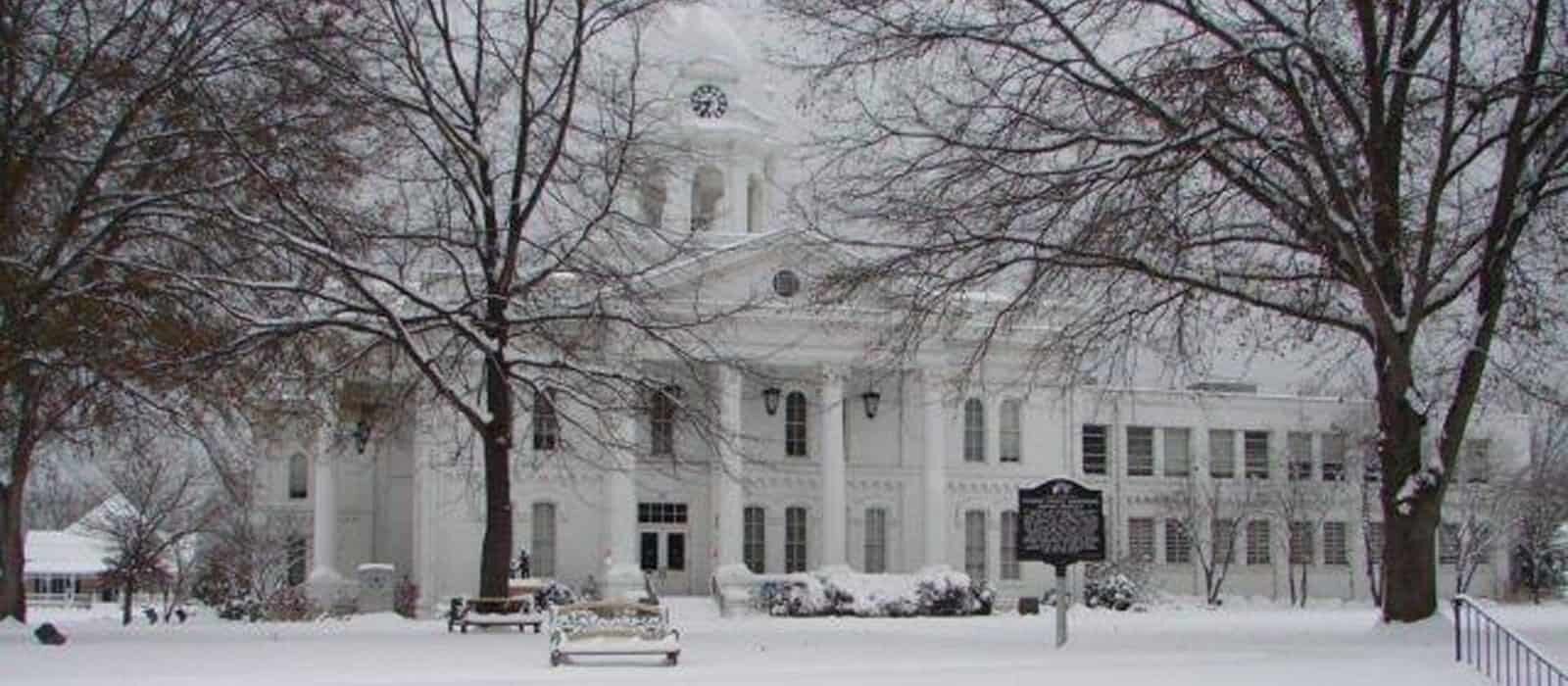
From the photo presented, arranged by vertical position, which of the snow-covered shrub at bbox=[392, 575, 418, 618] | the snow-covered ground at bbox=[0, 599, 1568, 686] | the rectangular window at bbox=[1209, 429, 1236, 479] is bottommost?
the snow-covered shrub at bbox=[392, 575, 418, 618]

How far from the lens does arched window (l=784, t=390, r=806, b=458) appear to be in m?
52.2

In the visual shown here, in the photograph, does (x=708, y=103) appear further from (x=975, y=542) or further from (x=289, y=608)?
(x=289, y=608)

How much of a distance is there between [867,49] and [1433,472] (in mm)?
8194

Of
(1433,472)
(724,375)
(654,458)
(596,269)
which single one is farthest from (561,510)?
(1433,472)

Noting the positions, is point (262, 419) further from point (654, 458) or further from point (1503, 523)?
point (1503, 523)


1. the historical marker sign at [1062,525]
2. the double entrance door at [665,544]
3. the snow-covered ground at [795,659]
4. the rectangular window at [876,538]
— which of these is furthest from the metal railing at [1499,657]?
the rectangular window at [876,538]

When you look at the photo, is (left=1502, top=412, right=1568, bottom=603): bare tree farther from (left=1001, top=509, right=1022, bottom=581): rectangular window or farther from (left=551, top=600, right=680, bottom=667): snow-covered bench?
(left=551, top=600, right=680, bottom=667): snow-covered bench

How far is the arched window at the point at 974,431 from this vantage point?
53781 millimetres

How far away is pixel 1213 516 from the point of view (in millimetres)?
55844

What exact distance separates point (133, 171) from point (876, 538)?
31260 mm

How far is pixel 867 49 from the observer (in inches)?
894

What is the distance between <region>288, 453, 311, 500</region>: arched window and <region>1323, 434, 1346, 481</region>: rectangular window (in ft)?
99.6

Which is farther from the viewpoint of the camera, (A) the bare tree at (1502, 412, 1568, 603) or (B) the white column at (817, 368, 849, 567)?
(A) the bare tree at (1502, 412, 1568, 603)

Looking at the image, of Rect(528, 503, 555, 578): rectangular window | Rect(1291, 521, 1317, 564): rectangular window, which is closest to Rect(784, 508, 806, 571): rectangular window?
Rect(528, 503, 555, 578): rectangular window
